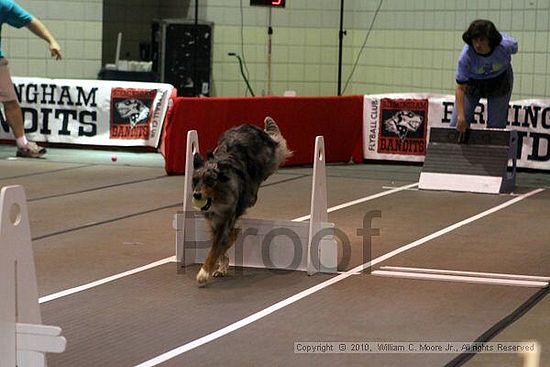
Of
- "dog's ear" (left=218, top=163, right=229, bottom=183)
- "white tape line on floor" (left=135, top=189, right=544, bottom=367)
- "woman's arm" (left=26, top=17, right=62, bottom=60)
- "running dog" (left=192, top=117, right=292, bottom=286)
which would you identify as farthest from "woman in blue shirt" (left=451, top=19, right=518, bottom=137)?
"dog's ear" (left=218, top=163, right=229, bottom=183)

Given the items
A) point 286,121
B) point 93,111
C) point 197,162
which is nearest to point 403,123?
point 286,121

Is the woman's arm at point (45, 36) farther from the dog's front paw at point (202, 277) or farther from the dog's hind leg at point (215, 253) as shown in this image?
Answer: the dog's front paw at point (202, 277)

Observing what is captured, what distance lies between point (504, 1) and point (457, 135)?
5303 millimetres

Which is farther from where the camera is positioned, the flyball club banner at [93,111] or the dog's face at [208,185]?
the flyball club banner at [93,111]

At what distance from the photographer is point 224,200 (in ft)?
22.1

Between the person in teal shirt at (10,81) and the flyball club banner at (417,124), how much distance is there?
12.3 feet

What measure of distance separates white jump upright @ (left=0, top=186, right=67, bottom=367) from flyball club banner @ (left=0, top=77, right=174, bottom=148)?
904 cm

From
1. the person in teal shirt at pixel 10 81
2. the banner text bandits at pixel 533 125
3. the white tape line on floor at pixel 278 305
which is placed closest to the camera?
the white tape line on floor at pixel 278 305

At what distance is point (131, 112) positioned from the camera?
1343cm

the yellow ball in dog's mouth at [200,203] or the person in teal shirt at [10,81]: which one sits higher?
the person in teal shirt at [10,81]

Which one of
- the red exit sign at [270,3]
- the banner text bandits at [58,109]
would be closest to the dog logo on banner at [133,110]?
the banner text bandits at [58,109]

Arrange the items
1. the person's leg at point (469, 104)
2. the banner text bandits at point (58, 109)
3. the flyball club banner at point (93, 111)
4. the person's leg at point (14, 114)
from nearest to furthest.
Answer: the person's leg at point (469, 104)
the person's leg at point (14, 114)
the flyball club banner at point (93, 111)
the banner text bandits at point (58, 109)

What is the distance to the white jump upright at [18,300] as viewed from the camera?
159 inches

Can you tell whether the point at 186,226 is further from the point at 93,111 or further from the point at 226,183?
the point at 93,111
